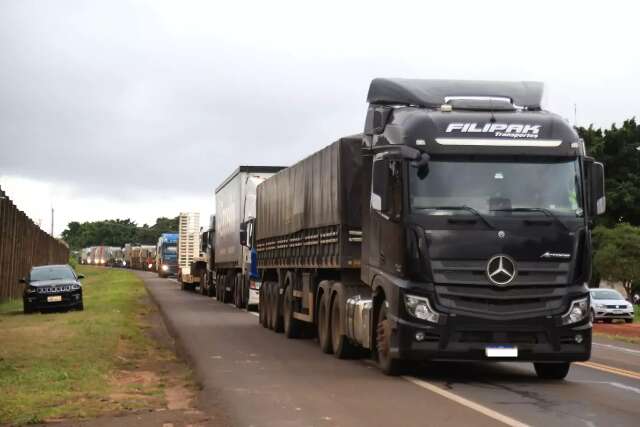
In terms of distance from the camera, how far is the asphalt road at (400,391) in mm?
10445

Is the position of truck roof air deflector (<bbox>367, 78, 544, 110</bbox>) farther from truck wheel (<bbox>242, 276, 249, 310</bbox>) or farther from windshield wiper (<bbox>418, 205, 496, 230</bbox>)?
truck wheel (<bbox>242, 276, 249, 310</bbox>)

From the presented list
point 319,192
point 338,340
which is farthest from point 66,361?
point 319,192

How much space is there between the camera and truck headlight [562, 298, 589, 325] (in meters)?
13.0

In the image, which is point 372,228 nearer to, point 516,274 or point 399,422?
point 516,274

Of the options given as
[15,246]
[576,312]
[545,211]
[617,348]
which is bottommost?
[617,348]

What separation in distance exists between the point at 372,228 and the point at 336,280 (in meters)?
2.69

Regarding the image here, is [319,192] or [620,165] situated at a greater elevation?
[620,165]

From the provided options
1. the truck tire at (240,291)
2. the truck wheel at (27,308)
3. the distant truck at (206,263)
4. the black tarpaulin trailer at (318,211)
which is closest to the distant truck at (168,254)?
the distant truck at (206,263)

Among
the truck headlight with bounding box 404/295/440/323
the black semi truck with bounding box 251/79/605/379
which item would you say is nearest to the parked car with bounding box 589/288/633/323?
the black semi truck with bounding box 251/79/605/379

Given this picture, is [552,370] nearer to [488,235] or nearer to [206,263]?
[488,235]

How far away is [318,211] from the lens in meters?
18.4

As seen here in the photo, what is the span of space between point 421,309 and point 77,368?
553cm

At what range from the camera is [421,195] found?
42.8 feet

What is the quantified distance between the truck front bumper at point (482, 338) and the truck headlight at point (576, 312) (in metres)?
0.09
